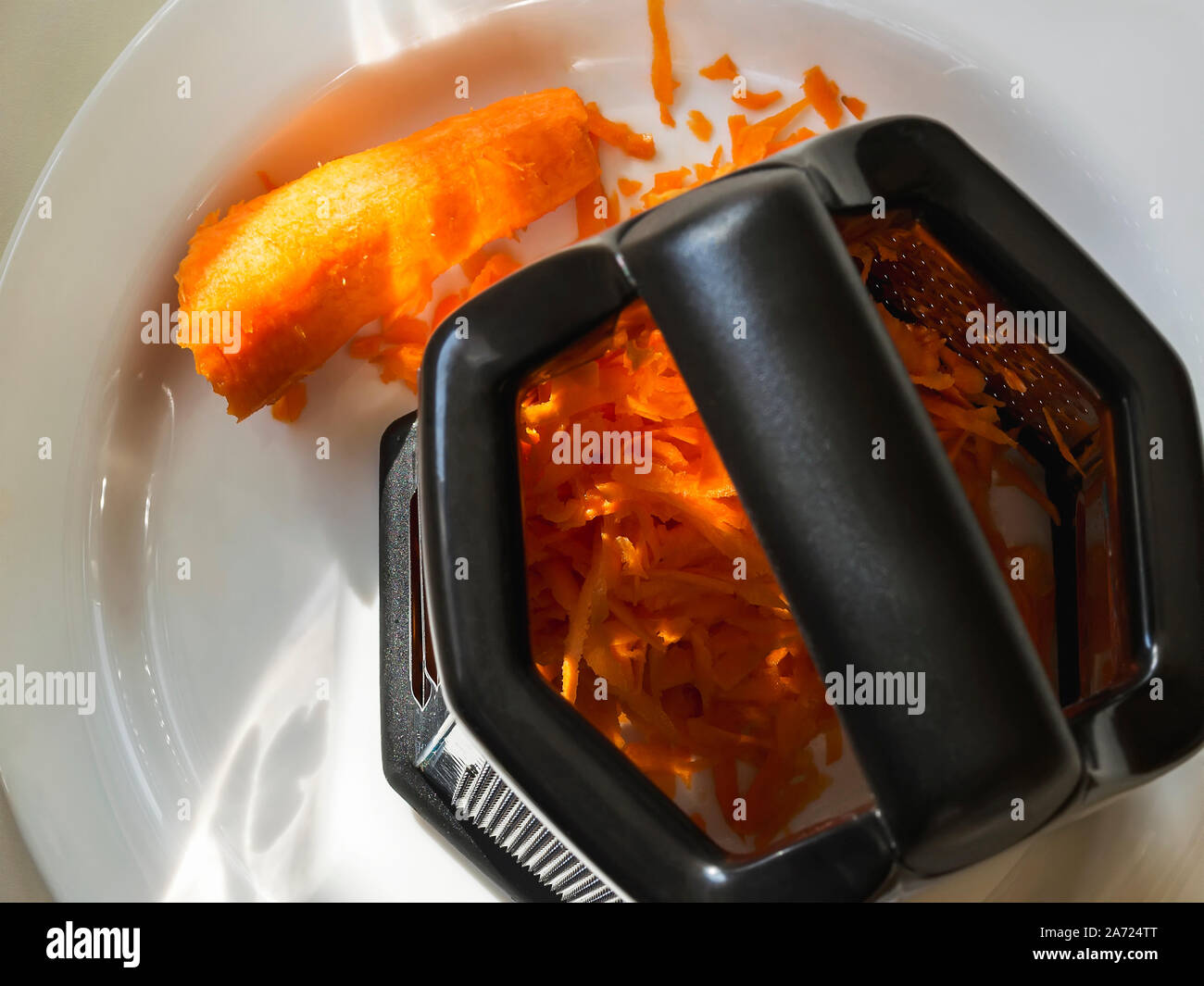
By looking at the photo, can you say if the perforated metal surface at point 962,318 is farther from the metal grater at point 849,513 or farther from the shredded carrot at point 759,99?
the shredded carrot at point 759,99

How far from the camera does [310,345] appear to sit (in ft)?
2.36

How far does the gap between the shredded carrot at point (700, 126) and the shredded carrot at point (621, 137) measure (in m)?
0.03

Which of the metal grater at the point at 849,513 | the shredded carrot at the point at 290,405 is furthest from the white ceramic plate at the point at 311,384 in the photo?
the metal grater at the point at 849,513

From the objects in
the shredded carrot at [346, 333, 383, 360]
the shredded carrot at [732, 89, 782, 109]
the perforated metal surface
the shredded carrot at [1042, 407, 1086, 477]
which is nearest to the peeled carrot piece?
the shredded carrot at [346, 333, 383, 360]

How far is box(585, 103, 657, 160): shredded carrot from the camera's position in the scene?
76 centimetres

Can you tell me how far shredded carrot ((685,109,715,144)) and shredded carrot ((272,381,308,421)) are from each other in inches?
14.6

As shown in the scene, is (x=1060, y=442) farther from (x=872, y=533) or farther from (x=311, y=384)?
(x=311, y=384)

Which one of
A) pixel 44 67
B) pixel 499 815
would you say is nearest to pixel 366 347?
pixel 499 815

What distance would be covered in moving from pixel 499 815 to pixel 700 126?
54 cm

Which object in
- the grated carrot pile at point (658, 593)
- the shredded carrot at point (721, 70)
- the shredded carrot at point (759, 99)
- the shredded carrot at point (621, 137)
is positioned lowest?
the grated carrot pile at point (658, 593)

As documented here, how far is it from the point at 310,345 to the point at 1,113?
1.55ft

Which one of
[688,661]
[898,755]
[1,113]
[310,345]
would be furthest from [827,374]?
[1,113]

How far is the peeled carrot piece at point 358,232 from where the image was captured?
70 cm

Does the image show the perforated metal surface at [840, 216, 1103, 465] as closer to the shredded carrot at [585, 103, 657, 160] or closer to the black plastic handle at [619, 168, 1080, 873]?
the black plastic handle at [619, 168, 1080, 873]
